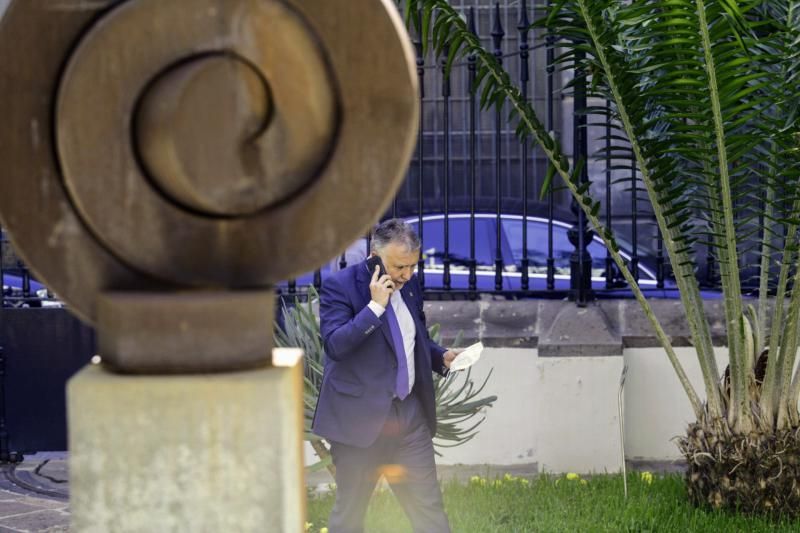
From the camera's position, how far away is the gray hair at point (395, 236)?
16.3ft

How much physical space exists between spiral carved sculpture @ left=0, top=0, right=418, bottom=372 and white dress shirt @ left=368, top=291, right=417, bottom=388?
2781mm

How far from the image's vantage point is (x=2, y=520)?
20.3 feet

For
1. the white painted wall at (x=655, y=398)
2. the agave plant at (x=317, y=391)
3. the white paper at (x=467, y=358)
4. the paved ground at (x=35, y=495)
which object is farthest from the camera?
the white painted wall at (x=655, y=398)

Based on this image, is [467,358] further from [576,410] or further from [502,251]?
[502,251]

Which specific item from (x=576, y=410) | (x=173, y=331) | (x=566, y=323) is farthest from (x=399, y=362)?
(x=173, y=331)

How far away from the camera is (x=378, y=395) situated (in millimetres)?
4934

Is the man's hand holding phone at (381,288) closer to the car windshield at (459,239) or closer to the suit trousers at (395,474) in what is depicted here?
the suit trousers at (395,474)

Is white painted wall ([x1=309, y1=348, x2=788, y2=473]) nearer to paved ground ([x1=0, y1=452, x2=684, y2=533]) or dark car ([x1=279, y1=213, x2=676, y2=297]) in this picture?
paved ground ([x1=0, y1=452, x2=684, y2=533])

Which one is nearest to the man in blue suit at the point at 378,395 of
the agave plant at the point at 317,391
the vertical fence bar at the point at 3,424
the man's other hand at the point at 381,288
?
the man's other hand at the point at 381,288

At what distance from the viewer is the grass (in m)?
5.74

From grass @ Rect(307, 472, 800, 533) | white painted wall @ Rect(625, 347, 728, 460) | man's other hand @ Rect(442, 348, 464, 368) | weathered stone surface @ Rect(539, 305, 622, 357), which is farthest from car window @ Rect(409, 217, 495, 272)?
man's other hand @ Rect(442, 348, 464, 368)

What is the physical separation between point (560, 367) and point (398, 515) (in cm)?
132

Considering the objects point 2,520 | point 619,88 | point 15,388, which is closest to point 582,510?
point 619,88

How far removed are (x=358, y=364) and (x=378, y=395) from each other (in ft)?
0.52
